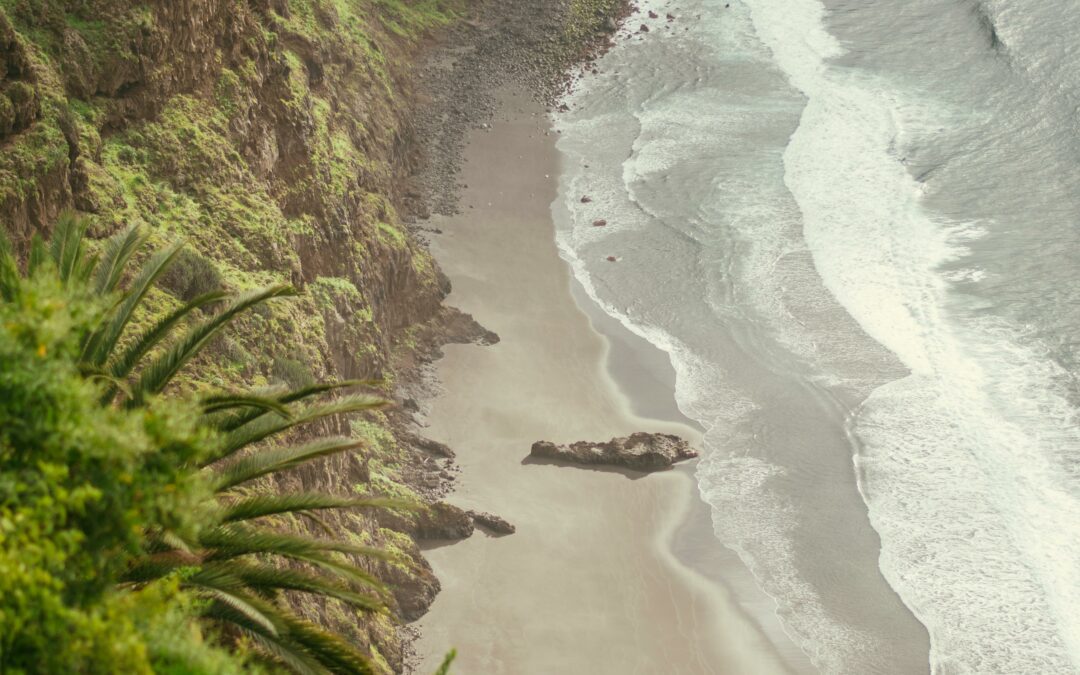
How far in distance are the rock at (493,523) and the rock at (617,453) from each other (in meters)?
2.66

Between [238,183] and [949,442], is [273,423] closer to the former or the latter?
[238,183]

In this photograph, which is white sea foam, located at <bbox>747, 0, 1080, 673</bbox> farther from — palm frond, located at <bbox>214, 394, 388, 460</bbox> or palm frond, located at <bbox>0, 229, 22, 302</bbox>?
palm frond, located at <bbox>0, 229, 22, 302</bbox>

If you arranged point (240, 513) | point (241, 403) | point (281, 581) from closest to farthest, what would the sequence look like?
point (241, 403)
point (281, 581)
point (240, 513)

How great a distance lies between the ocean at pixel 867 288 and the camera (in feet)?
76.0

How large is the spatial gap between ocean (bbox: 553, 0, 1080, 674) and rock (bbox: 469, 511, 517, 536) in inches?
172

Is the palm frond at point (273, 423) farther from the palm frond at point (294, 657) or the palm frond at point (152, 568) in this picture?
the palm frond at point (294, 657)

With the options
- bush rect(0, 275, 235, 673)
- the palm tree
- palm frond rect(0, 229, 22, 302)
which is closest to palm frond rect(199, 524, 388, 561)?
the palm tree

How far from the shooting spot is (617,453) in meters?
25.6

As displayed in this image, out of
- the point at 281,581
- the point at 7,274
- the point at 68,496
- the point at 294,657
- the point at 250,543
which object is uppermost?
the point at 68,496

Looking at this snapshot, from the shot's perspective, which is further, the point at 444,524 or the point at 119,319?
the point at 444,524

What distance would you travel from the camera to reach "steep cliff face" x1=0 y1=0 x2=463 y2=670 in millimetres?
18375

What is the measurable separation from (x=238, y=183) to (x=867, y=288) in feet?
61.1

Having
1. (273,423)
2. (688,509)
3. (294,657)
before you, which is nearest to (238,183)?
(688,509)

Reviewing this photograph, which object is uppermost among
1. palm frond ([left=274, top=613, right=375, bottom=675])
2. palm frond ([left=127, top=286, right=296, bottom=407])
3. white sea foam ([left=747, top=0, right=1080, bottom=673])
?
palm frond ([left=127, top=286, right=296, bottom=407])
